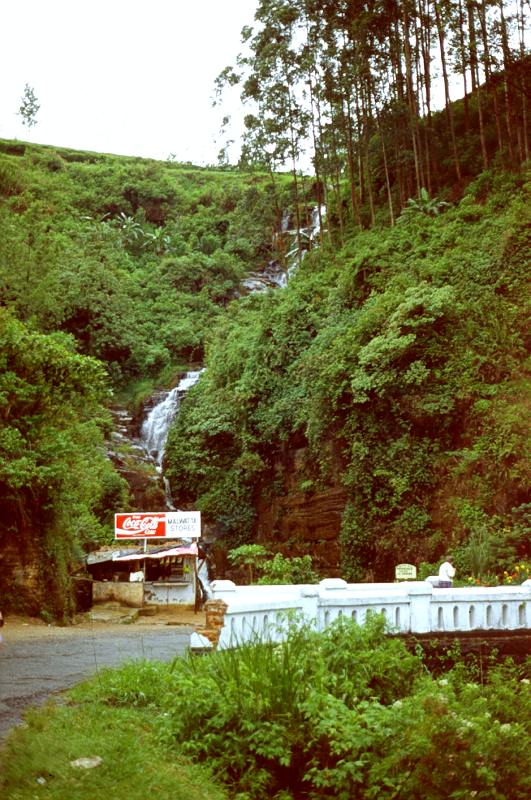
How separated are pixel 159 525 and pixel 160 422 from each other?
13295mm

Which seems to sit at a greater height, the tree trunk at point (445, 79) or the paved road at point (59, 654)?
the tree trunk at point (445, 79)

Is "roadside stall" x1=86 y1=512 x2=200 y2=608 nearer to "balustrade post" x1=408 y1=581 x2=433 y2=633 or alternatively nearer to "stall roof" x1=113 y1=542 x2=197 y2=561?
"stall roof" x1=113 y1=542 x2=197 y2=561

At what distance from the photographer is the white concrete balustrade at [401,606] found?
11094 millimetres

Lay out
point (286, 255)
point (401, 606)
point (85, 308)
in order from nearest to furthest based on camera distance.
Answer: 1. point (401, 606)
2. point (85, 308)
3. point (286, 255)

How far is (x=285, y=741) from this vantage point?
25.3 ft

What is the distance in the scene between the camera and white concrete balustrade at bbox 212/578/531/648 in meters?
11.1

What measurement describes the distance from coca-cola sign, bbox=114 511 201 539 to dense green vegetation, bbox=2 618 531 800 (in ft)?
67.7

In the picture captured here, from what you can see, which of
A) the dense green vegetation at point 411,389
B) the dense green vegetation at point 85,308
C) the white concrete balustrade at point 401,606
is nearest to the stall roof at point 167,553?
the dense green vegetation at point 85,308

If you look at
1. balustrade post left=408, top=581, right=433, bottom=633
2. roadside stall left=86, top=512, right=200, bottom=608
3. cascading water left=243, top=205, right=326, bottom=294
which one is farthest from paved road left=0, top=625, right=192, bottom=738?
cascading water left=243, top=205, right=326, bottom=294

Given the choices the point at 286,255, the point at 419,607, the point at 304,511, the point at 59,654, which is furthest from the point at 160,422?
the point at 419,607

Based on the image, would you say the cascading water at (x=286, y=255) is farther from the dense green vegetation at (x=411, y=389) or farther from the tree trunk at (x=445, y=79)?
the dense green vegetation at (x=411, y=389)

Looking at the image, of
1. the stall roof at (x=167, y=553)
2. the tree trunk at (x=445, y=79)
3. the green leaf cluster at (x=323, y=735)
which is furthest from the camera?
the tree trunk at (x=445, y=79)

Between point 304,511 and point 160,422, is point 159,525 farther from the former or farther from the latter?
point 160,422

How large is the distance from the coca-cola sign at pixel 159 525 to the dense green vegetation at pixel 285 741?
67.7ft
